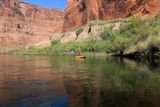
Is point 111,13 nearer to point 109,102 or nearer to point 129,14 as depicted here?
point 129,14

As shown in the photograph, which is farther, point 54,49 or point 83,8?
point 83,8

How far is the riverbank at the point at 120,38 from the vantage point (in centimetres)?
5244

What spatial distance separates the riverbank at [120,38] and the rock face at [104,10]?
4613 mm

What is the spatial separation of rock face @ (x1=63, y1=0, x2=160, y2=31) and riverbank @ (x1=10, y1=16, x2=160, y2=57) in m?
4.61

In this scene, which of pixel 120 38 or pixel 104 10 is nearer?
pixel 120 38

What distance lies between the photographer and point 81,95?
60.1ft

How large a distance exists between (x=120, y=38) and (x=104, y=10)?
43322 millimetres

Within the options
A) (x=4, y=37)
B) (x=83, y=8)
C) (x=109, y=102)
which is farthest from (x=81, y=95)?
(x=4, y=37)

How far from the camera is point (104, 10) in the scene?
110m

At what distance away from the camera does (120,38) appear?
68188 millimetres

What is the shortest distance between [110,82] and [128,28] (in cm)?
5070

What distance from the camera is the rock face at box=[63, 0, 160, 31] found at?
89.9m

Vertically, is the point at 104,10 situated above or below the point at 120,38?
above

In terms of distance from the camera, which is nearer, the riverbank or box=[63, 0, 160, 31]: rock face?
the riverbank
